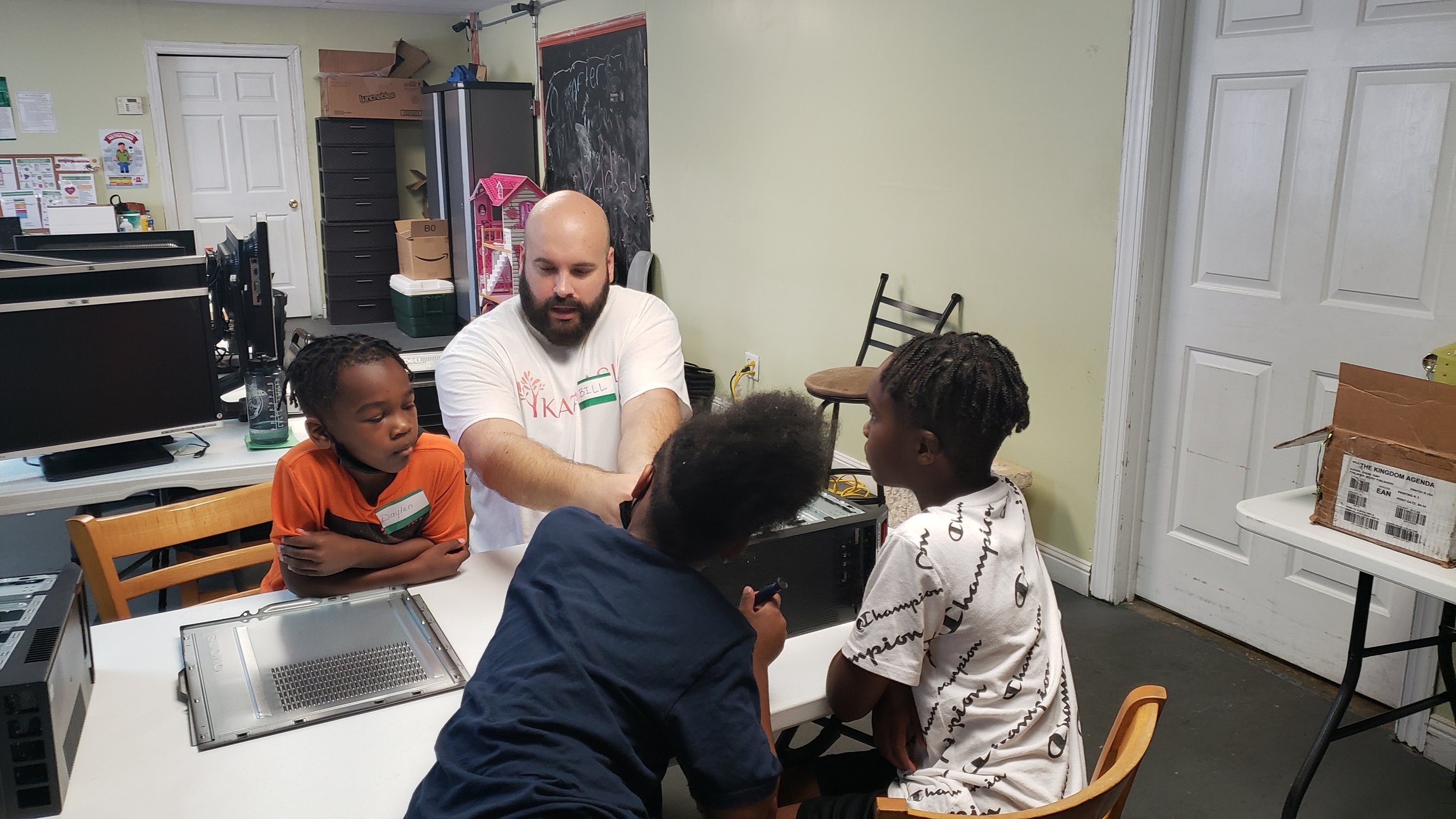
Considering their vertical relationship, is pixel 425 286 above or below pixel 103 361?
below

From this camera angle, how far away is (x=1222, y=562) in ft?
8.99

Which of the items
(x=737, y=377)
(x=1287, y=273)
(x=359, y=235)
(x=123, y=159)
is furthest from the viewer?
(x=359, y=235)

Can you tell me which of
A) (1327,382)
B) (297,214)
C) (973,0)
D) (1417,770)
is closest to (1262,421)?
(1327,382)

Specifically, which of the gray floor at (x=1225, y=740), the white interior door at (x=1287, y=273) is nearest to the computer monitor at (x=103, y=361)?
A: the gray floor at (x=1225, y=740)

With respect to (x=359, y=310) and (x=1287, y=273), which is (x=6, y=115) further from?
(x=1287, y=273)

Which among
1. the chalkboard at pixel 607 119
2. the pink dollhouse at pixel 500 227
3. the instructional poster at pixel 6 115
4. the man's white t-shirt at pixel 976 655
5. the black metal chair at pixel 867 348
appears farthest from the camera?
the instructional poster at pixel 6 115

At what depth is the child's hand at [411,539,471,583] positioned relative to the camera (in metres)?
1.59

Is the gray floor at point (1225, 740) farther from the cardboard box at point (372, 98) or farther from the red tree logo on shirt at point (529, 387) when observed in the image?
the cardboard box at point (372, 98)

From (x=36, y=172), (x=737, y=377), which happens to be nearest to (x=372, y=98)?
(x=36, y=172)

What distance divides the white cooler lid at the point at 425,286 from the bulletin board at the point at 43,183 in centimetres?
221

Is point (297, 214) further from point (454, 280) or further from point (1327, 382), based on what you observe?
point (1327, 382)

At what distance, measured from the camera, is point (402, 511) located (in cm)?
163

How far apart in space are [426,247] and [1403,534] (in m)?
6.41

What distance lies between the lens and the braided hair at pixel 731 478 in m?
0.99
